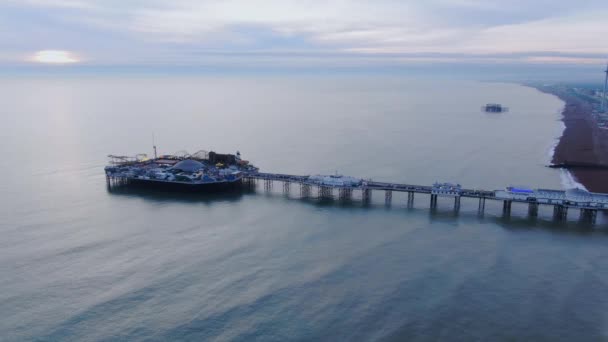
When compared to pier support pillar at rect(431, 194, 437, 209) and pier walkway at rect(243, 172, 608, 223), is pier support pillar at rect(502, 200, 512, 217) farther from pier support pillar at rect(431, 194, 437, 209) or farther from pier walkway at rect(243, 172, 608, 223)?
pier support pillar at rect(431, 194, 437, 209)

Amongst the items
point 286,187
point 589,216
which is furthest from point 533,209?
point 286,187

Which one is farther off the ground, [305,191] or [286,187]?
[286,187]

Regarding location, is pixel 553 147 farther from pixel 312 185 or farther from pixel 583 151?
pixel 312 185

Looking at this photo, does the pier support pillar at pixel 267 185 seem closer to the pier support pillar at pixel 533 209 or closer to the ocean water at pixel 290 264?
the ocean water at pixel 290 264

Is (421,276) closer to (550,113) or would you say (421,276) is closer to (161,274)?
(161,274)

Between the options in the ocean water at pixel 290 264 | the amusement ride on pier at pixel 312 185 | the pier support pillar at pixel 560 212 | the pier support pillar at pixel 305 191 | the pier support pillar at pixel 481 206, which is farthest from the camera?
the pier support pillar at pixel 305 191

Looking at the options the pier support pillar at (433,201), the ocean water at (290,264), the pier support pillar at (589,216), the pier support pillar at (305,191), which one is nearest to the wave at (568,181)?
the ocean water at (290,264)

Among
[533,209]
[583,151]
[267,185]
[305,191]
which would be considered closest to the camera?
[533,209]

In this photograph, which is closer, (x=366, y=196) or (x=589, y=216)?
(x=589, y=216)
